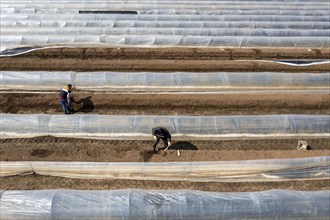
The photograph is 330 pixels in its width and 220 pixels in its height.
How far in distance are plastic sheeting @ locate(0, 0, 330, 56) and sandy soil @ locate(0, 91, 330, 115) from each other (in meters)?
4.92

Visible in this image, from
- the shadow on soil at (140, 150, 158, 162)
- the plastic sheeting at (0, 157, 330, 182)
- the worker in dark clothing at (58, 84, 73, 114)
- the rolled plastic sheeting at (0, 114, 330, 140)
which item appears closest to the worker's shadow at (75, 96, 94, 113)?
the worker in dark clothing at (58, 84, 73, 114)

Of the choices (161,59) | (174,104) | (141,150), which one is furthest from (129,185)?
(161,59)

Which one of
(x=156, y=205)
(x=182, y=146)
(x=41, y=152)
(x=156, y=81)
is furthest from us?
(x=156, y=81)

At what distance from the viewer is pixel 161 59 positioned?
15.6 m

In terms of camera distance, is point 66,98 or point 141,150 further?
point 66,98

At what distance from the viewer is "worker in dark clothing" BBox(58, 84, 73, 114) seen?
10.8 m

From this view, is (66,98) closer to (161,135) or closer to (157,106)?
(157,106)

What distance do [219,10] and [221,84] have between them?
9.75m

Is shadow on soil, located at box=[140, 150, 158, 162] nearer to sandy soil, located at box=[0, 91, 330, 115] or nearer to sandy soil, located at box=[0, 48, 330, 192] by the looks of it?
sandy soil, located at box=[0, 48, 330, 192]

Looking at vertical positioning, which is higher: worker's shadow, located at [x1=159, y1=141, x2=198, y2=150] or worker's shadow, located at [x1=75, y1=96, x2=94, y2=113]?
worker's shadow, located at [x1=75, y1=96, x2=94, y2=113]

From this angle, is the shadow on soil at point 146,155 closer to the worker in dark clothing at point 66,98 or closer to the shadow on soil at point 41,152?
the shadow on soil at point 41,152

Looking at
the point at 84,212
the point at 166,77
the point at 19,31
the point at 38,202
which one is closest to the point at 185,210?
the point at 84,212

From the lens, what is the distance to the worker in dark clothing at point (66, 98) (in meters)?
10.8

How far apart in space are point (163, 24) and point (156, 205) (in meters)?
13.4
